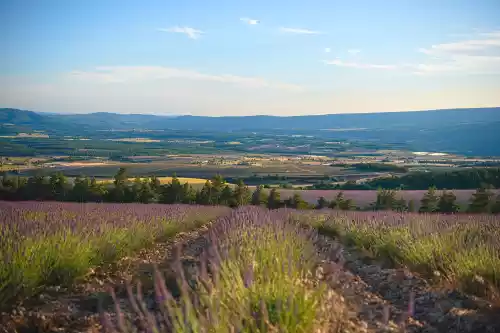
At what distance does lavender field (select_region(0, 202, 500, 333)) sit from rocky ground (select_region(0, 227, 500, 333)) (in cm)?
10

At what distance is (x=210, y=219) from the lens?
1911 cm

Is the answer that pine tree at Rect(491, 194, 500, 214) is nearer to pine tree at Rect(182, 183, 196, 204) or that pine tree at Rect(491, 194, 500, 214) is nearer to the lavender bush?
the lavender bush

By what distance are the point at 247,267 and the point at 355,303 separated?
1970mm

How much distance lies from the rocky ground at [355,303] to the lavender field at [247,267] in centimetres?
10

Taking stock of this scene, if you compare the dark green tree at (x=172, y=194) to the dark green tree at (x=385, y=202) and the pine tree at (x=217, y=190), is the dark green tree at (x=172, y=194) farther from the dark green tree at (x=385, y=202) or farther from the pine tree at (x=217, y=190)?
the dark green tree at (x=385, y=202)

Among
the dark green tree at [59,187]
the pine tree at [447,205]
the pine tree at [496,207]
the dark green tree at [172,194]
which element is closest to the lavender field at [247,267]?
the pine tree at [496,207]

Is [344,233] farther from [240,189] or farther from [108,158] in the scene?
[108,158]

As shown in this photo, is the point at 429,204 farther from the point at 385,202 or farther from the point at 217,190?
the point at 217,190

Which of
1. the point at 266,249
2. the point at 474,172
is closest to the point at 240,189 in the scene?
the point at 266,249

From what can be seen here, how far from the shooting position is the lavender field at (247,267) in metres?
3.50

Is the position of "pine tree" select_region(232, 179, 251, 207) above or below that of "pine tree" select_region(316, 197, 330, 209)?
above

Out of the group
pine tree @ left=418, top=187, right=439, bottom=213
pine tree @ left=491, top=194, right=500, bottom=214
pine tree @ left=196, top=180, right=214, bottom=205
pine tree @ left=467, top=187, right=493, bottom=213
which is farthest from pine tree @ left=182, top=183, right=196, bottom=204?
pine tree @ left=491, top=194, right=500, bottom=214

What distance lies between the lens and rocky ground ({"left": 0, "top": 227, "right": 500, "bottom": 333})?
4738 millimetres

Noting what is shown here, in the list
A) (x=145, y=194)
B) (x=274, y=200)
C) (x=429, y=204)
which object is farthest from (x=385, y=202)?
(x=145, y=194)
